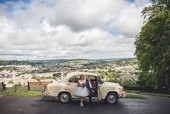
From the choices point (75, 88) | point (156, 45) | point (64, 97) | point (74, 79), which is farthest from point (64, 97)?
point (156, 45)

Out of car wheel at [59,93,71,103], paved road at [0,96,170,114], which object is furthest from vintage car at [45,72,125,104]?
paved road at [0,96,170,114]

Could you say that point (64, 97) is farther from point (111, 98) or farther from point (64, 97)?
point (111, 98)

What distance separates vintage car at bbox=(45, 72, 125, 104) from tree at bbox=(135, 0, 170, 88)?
19129 mm

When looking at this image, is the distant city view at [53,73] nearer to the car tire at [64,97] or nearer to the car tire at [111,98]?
the car tire at [64,97]

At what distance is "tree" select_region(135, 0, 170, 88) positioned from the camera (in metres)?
38.0

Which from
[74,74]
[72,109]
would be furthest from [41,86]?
[72,109]

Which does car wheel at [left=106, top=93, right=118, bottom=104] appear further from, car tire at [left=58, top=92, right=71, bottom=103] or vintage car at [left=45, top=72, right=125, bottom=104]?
car tire at [left=58, top=92, right=71, bottom=103]

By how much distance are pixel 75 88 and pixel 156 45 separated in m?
23.1

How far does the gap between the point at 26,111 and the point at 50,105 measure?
2.34m

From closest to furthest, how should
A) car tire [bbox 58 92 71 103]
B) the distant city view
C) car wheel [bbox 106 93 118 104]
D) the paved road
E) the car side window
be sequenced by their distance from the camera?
the paved road, car tire [bbox 58 92 71 103], the car side window, car wheel [bbox 106 93 118 104], the distant city view

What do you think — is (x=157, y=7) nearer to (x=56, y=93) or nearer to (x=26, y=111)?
(x=56, y=93)

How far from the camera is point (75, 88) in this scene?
1858 centimetres

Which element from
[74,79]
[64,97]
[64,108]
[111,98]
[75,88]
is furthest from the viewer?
[111,98]

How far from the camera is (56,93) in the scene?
18547mm
